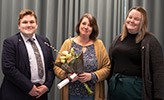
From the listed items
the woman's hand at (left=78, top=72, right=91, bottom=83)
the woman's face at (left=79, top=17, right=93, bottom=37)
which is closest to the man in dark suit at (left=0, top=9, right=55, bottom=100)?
the woman's hand at (left=78, top=72, right=91, bottom=83)

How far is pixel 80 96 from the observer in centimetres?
255

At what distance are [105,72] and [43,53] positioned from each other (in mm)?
660

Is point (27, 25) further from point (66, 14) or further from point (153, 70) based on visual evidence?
point (153, 70)

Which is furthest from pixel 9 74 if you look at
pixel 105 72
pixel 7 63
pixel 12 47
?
pixel 105 72

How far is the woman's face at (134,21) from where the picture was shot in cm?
242

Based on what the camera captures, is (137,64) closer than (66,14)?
Yes

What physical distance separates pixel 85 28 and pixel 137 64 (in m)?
0.64

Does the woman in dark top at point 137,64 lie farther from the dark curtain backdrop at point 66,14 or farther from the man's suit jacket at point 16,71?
the man's suit jacket at point 16,71

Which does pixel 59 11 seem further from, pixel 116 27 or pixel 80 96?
pixel 80 96

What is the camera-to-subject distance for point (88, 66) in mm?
2570

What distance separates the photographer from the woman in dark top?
2.32 metres

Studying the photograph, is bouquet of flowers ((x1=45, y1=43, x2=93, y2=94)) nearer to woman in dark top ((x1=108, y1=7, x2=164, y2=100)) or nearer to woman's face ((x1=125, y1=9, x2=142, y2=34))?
woman in dark top ((x1=108, y1=7, x2=164, y2=100))

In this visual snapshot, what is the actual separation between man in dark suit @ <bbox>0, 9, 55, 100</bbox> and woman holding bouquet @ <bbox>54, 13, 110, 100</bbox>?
0.68 feet

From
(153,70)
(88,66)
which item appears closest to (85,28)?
(88,66)
